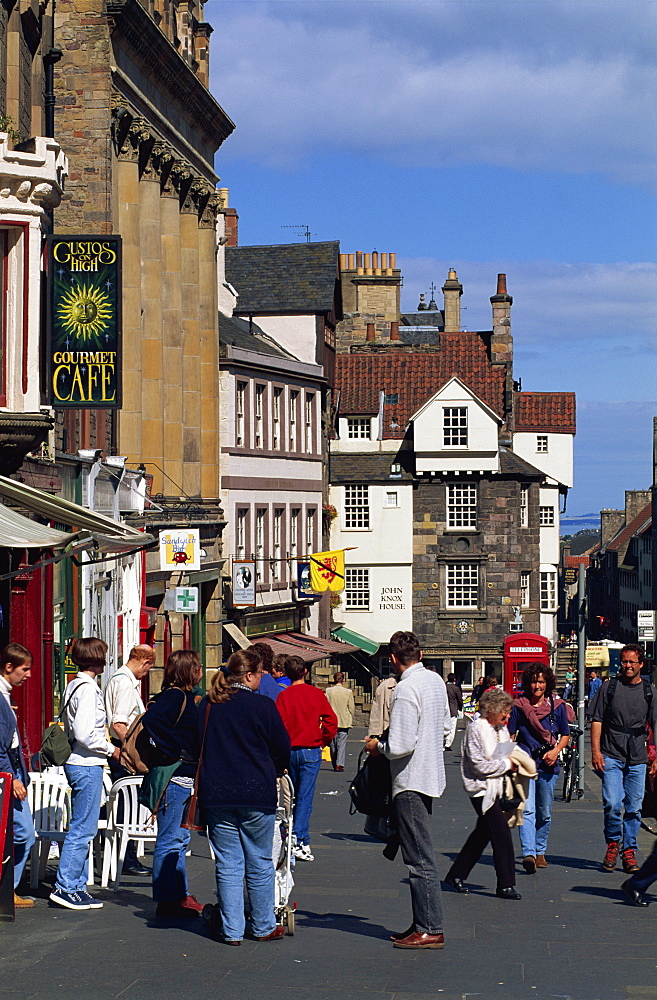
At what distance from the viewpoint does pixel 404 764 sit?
936 centimetres

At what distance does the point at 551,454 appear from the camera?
2677 inches

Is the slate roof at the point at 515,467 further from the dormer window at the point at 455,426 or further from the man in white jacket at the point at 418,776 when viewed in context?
the man in white jacket at the point at 418,776

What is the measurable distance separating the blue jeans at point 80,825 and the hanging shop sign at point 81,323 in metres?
10.3

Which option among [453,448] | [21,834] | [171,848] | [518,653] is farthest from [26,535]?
[453,448]

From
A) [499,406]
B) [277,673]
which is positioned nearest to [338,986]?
[277,673]

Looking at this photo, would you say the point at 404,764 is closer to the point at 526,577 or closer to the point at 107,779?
the point at 107,779

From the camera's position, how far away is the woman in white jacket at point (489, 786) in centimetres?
1121

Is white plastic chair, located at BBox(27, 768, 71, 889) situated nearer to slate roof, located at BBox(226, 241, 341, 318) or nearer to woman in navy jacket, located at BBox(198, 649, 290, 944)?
woman in navy jacket, located at BBox(198, 649, 290, 944)

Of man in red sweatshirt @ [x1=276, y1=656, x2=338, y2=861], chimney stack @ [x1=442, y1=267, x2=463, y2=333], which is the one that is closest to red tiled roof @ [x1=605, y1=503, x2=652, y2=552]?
chimney stack @ [x1=442, y1=267, x2=463, y2=333]

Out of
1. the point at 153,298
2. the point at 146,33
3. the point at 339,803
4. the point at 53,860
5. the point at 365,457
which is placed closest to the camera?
the point at 53,860

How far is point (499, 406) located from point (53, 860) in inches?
2169

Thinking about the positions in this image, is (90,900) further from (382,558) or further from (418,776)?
(382,558)

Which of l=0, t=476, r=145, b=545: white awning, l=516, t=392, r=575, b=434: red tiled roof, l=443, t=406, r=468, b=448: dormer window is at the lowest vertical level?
l=0, t=476, r=145, b=545: white awning

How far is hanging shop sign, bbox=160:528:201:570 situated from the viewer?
106 feet
